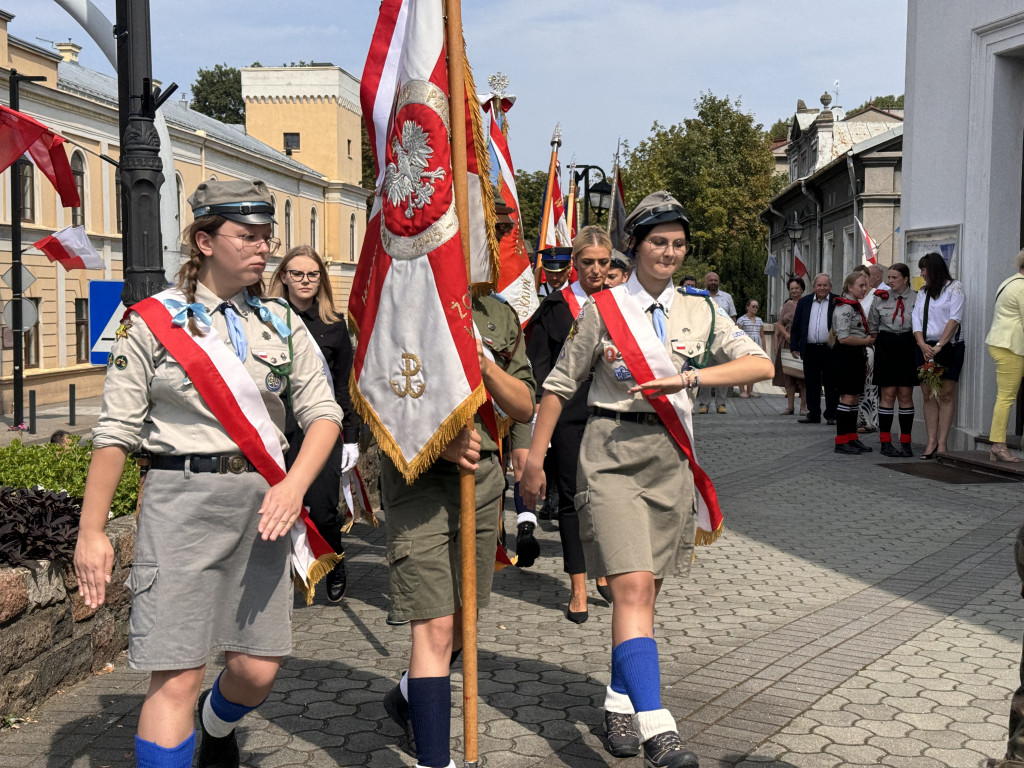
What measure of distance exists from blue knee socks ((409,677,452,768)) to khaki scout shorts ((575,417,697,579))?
2.49 feet

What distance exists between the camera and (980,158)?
40.4 ft

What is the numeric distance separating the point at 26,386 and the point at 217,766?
30.8 metres

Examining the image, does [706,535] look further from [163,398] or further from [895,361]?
[895,361]

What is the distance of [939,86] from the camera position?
43.2 feet

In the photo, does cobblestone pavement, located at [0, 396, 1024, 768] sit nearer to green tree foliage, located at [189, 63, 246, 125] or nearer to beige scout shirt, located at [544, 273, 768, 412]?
beige scout shirt, located at [544, 273, 768, 412]

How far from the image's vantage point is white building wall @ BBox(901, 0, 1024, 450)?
12.1 m

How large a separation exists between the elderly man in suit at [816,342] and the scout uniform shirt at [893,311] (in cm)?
173

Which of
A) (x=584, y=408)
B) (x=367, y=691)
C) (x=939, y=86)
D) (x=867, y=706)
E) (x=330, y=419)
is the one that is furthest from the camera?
(x=939, y=86)

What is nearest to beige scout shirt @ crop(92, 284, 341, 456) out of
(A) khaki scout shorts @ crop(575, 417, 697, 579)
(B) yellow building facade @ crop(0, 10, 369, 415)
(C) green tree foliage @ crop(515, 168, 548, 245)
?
(A) khaki scout shorts @ crop(575, 417, 697, 579)

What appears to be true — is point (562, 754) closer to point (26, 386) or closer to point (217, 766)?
point (217, 766)

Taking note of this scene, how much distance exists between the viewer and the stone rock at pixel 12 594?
14.8 ft

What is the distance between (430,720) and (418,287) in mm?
1426

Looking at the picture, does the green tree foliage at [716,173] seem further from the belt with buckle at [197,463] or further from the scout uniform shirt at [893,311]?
the belt with buckle at [197,463]

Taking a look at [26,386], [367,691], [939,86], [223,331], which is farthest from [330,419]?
[26,386]
